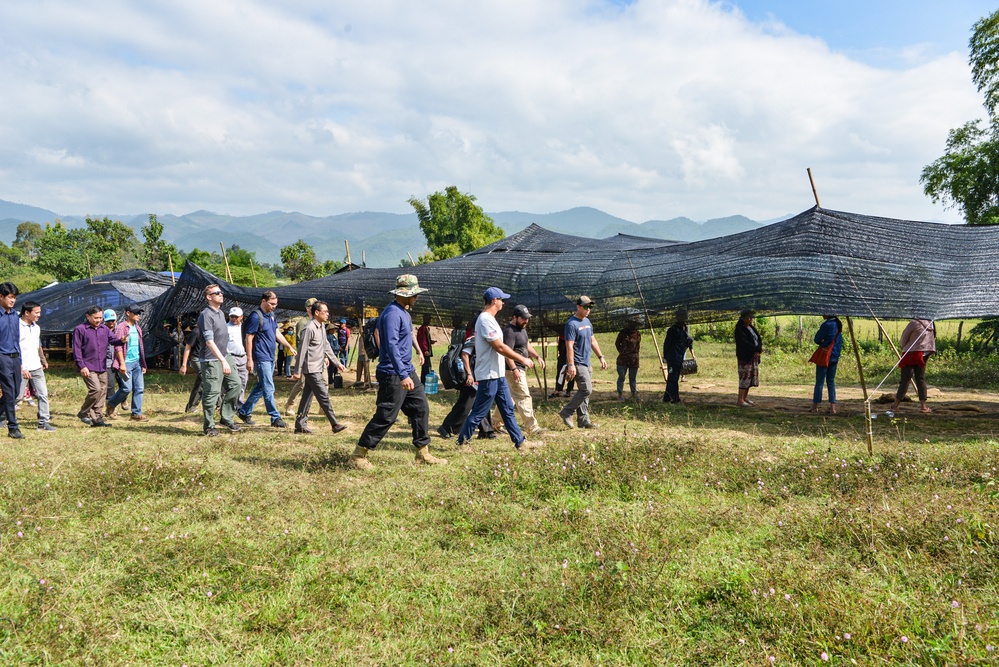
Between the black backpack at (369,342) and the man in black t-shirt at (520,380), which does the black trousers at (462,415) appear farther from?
the black backpack at (369,342)

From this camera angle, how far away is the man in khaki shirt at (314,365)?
26.4 ft

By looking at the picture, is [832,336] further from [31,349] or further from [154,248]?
[154,248]

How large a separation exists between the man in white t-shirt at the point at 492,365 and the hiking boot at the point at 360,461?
1.38 metres

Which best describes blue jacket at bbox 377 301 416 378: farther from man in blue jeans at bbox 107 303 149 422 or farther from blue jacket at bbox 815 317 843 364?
blue jacket at bbox 815 317 843 364

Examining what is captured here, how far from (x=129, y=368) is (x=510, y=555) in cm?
794

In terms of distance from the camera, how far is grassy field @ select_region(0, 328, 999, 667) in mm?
3160

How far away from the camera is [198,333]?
27.1 ft

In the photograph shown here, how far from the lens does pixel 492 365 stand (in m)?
6.95

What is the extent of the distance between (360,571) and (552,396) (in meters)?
8.75

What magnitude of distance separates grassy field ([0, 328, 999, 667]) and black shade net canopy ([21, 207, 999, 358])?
2.41m

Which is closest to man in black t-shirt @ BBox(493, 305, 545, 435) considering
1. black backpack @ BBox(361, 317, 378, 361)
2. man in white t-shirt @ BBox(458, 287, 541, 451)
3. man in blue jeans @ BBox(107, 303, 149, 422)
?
man in white t-shirt @ BBox(458, 287, 541, 451)

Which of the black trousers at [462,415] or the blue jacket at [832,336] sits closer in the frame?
the black trousers at [462,415]

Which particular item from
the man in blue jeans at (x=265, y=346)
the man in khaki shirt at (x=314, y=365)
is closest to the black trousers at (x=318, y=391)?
the man in khaki shirt at (x=314, y=365)

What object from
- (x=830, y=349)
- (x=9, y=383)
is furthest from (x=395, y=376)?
(x=830, y=349)
